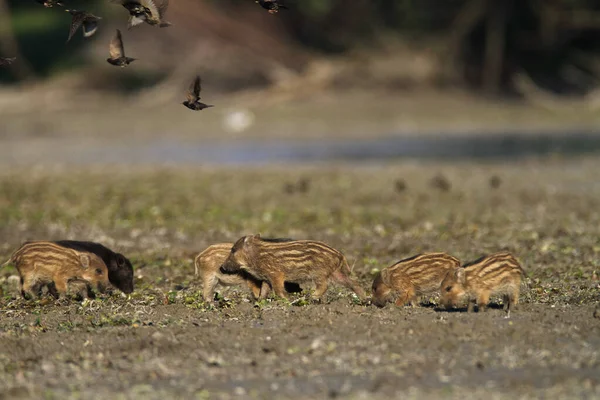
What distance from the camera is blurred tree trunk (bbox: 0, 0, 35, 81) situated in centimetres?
4441

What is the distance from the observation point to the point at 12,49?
47.2 metres

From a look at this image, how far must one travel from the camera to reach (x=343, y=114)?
38.7 metres

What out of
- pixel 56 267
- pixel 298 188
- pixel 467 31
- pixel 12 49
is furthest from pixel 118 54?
pixel 12 49

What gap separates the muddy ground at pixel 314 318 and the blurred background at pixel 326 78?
16724 millimetres

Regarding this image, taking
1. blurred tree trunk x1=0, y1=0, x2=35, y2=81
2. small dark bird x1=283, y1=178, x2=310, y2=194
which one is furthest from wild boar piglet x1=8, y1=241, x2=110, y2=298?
blurred tree trunk x1=0, y1=0, x2=35, y2=81

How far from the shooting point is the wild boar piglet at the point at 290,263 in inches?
420

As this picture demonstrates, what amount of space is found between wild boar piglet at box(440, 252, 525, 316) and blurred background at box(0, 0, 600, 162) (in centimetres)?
2502

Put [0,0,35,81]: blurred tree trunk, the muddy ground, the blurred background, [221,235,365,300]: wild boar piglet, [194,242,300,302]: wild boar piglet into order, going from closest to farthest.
Answer: the muddy ground, [221,235,365,300]: wild boar piglet, [194,242,300,302]: wild boar piglet, the blurred background, [0,0,35,81]: blurred tree trunk

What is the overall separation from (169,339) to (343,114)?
99.1ft

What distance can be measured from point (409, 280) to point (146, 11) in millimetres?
3459

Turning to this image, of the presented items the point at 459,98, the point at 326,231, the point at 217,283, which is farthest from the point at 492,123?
the point at 217,283

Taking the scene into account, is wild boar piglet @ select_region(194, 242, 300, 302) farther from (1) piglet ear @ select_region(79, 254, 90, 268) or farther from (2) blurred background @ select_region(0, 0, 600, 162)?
(2) blurred background @ select_region(0, 0, 600, 162)

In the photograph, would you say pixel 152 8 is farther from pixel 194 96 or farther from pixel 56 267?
pixel 56 267

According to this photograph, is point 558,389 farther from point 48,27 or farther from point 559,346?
point 48,27
